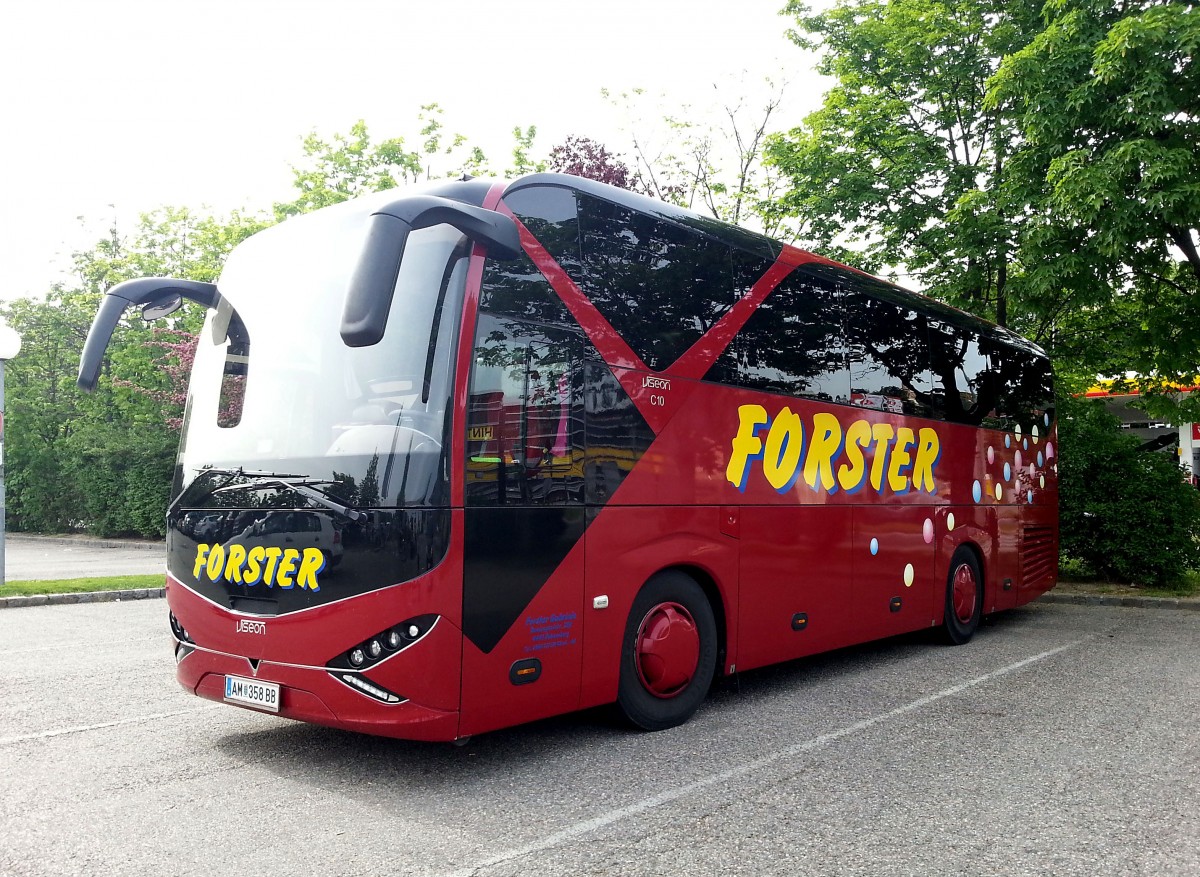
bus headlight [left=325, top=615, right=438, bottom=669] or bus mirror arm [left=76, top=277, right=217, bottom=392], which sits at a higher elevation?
bus mirror arm [left=76, top=277, right=217, bottom=392]

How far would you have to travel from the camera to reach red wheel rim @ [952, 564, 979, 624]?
34.1 ft

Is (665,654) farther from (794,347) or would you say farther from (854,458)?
(854,458)

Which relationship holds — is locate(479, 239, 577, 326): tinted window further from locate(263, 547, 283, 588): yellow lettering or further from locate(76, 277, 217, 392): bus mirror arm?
locate(76, 277, 217, 392): bus mirror arm

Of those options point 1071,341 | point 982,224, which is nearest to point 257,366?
point 982,224

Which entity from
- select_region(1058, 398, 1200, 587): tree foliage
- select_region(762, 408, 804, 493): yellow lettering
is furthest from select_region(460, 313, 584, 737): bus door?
select_region(1058, 398, 1200, 587): tree foliage

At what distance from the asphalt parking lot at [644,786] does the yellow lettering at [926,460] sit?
6.92 ft

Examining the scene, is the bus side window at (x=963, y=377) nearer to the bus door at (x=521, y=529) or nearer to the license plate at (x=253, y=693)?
the bus door at (x=521, y=529)

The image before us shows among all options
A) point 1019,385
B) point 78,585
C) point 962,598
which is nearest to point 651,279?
point 962,598

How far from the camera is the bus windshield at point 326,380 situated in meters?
5.04

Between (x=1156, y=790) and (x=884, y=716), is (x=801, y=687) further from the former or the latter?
(x=1156, y=790)

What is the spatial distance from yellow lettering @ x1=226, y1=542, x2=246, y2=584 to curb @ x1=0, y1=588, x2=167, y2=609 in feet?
31.4

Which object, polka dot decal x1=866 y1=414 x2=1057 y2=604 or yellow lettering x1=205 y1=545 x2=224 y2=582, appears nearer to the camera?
yellow lettering x1=205 y1=545 x2=224 y2=582

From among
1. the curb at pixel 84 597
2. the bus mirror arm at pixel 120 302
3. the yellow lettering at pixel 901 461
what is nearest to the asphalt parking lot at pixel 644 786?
the yellow lettering at pixel 901 461

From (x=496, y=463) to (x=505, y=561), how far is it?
1.76 feet
